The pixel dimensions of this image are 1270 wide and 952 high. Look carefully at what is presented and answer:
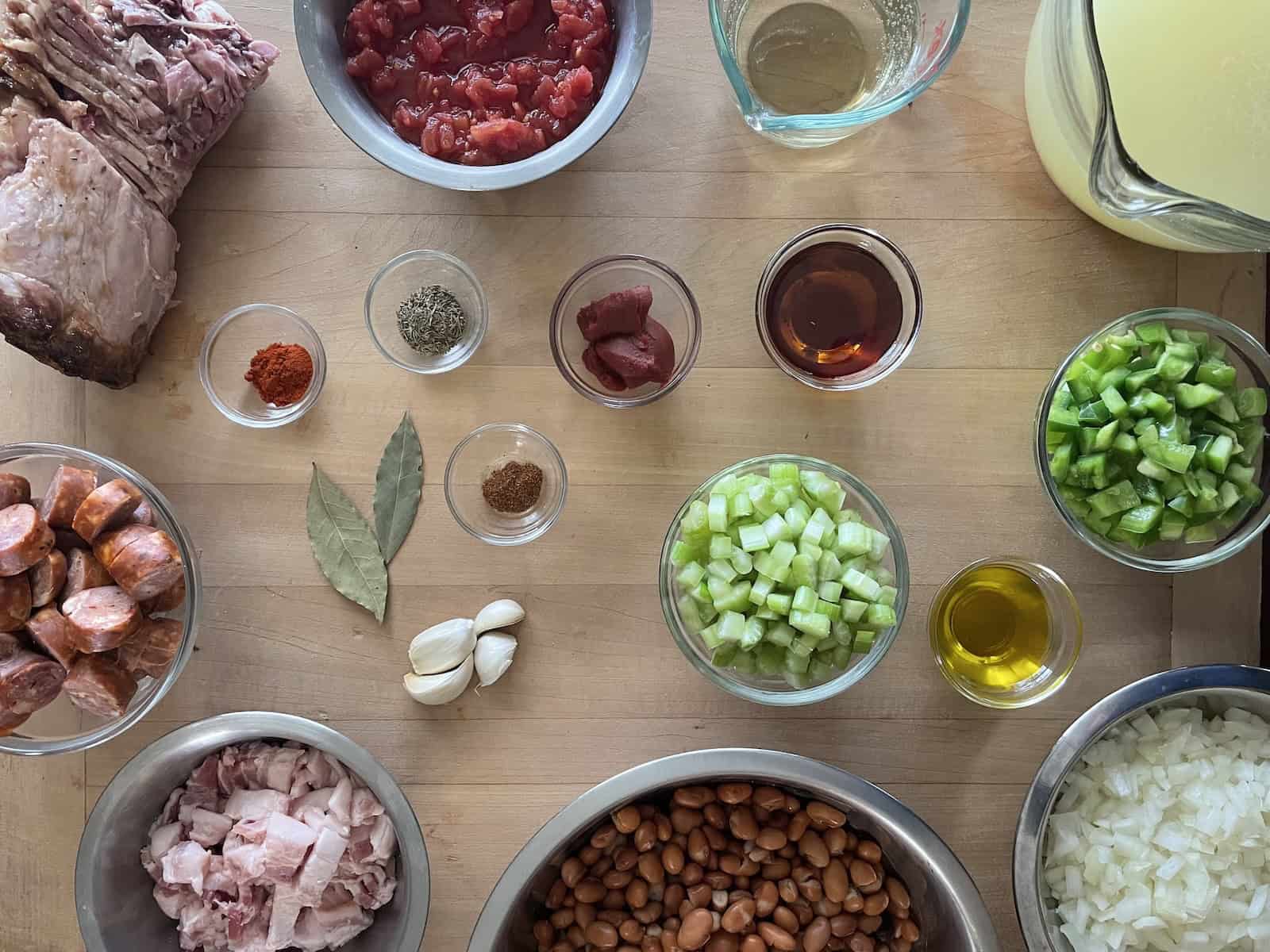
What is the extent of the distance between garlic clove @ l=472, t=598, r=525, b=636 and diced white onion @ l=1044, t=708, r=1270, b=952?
920 millimetres

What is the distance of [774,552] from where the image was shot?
1.38 meters

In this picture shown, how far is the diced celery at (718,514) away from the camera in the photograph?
1.41m

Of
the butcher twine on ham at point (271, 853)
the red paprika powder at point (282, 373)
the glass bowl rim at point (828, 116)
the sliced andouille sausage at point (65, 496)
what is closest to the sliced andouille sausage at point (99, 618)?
the sliced andouille sausage at point (65, 496)

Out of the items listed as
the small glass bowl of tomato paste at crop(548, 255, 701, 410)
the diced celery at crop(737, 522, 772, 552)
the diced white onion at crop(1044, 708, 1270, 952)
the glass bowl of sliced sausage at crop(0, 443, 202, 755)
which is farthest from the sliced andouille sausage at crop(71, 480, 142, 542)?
the diced white onion at crop(1044, 708, 1270, 952)

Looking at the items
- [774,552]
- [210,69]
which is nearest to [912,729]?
[774,552]

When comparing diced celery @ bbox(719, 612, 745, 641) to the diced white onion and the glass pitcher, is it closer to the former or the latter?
the diced white onion

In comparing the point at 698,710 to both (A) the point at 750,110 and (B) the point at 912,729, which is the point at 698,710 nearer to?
(B) the point at 912,729

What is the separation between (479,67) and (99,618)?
1024 mm

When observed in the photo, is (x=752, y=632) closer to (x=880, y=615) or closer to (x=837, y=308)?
(x=880, y=615)

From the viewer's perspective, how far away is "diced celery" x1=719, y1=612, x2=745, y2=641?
1376mm

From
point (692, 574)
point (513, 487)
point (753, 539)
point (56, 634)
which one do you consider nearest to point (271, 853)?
point (56, 634)

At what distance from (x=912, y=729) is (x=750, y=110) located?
1039 millimetres

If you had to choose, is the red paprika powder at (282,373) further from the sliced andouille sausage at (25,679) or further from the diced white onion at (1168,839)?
the diced white onion at (1168,839)

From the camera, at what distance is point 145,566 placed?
139 centimetres
